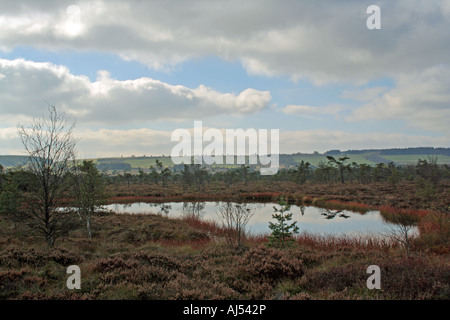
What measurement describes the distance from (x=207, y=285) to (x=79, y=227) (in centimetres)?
1614

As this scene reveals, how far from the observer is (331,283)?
232 inches

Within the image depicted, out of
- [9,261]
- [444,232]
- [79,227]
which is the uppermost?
[9,261]

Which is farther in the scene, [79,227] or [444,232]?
[79,227]

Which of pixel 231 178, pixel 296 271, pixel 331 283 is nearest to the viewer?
pixel 331 283

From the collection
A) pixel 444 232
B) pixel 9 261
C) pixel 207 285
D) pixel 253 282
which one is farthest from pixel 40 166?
pixel 444 232

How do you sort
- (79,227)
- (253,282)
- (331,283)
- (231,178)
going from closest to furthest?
(331,283) → (253,282) → (79,227) → (231,178)

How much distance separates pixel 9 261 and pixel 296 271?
26.1 ft

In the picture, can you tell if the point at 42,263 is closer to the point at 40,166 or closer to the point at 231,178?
the point at 40,166

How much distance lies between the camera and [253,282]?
259 inches
